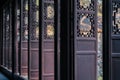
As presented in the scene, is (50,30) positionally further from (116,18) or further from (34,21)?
(116,18)

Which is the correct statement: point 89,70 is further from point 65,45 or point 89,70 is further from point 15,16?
point 15,16

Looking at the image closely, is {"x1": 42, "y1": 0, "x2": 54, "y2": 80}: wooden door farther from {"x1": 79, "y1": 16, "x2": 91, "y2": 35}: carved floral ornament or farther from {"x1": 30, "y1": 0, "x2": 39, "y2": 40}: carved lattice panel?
{"x1": 79, "y1": 16, "x2": 91, "y2": 35}: carved floral ornament

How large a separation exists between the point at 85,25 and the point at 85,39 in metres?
0.18

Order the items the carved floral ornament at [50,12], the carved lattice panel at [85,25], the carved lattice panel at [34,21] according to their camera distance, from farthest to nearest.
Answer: the carved lattice panel at [34,21] → the carved floral ornament at [50,12] → the carved lattice panel at [85,25]

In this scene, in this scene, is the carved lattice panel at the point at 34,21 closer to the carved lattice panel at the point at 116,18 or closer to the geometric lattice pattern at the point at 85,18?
the geometric lattice pattern at the point at 85,18

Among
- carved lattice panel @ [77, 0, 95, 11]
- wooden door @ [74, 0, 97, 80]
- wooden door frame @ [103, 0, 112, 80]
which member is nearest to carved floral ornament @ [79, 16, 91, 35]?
wooden door @ [74, 0, 97, 80]

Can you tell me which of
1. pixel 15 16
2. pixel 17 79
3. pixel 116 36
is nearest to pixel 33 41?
pixel 17 79

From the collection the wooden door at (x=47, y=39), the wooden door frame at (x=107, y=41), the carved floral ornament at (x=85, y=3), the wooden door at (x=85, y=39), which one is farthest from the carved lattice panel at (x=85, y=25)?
the wooden door at (x=47, y=39)

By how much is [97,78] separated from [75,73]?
1.12ft

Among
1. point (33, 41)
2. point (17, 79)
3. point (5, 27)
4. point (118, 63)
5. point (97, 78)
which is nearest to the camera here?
point (118, 63)

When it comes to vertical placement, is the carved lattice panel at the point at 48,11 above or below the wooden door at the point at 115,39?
above

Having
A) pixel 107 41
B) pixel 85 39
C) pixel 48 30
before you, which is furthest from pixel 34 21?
pixel 107 41

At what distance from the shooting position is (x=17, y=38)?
8.88 meters

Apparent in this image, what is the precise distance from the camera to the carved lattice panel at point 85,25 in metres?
4.01
